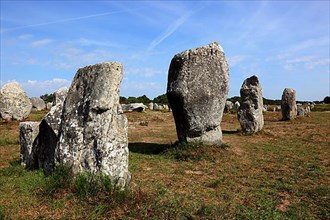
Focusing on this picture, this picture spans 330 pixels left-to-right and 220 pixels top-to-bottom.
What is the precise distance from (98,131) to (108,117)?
0.37 meters

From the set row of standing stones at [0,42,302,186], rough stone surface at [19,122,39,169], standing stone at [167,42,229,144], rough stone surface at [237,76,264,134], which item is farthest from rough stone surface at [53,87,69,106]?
rough stone surface at [237,76,264,134]

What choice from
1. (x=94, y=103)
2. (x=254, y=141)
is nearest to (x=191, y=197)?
(x=94, y=103)

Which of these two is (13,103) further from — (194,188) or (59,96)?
(194,188)

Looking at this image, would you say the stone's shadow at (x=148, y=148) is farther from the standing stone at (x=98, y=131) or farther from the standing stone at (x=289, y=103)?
the standing stone at (x=289, y=103)

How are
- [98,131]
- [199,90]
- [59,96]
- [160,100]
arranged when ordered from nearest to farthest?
[98,131] → [59,96] → [199,90] → [160,100]

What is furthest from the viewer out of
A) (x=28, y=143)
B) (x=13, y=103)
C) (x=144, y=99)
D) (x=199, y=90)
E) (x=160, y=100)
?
(x=160, y=100)

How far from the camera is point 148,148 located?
47.5 feet

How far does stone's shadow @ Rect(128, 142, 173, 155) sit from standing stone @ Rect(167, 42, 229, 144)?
3.42ft

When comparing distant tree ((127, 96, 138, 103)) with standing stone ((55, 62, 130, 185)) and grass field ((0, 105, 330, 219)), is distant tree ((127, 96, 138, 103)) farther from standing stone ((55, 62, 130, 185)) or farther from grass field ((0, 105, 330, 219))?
standing stone ((55, 62, 130, 185))

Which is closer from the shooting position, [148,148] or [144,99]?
[148,148]

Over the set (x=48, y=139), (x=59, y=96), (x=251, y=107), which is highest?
(x=59, y=96)

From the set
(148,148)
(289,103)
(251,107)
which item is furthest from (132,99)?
(148,148)

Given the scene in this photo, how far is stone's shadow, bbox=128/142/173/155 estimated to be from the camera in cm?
1356

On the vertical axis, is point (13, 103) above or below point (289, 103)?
above
